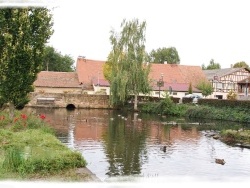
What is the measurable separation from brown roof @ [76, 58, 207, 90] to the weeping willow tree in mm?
13602

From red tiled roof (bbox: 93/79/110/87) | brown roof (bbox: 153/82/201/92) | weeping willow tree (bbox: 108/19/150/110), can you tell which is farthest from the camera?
brown roof (bbox: 153/82/201/92)

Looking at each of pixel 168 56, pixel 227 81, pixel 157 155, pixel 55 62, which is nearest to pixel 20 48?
pixel 157 155

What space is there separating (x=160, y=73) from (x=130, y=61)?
1961 cm

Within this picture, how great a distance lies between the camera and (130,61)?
127 ft

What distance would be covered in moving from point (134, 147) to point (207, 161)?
361 centimetres

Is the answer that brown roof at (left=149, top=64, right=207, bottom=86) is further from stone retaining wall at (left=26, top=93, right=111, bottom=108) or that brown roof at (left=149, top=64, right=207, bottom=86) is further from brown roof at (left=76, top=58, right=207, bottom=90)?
stone retaining wall at (left=26, top=93, right=111, bottom=108)

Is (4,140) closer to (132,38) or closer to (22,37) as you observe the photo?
(22,37)

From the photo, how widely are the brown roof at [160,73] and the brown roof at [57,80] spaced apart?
114 centimetres

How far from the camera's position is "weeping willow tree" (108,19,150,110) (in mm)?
38500

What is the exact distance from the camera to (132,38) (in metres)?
38.8

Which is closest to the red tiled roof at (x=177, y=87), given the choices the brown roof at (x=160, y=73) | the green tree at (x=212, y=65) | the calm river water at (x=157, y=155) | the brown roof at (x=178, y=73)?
the brown roof at (x=160, y=73)

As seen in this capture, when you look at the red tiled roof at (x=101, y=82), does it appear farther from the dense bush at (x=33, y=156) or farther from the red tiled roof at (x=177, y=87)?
the dense bush at (x=33, y=156)

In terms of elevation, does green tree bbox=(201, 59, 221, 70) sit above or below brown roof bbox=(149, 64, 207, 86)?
above

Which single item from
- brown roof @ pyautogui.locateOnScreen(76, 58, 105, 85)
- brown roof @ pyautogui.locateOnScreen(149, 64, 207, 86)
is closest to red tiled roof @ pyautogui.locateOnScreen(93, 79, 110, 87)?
brown roof @ pyautogui.locateOnScreen(76, 58, 105, 85)
